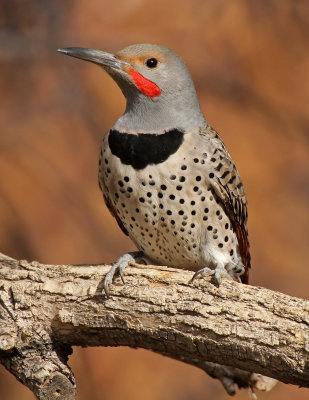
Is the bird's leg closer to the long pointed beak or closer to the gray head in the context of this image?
the gray head

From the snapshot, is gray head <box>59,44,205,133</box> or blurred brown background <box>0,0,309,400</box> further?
blurred brown background <box>0,0,309,400</box>

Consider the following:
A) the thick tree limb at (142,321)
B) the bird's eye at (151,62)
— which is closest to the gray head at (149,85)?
the bird's eye at (151,62)

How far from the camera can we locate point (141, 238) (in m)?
3.29

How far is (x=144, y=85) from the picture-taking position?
3172 millimetres

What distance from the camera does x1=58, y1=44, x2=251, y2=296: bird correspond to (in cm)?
305

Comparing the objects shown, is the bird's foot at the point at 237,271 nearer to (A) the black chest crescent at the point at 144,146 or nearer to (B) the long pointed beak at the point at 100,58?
(A) the black chest crescent at the point at 144,146

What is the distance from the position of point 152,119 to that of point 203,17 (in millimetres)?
4048

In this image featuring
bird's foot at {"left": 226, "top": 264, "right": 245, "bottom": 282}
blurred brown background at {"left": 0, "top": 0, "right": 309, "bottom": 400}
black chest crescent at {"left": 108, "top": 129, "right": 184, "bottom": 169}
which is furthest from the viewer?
blurred brown background at {"left": 0, "top": 0, "right": 309, "bottom": 400}

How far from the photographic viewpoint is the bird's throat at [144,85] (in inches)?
123

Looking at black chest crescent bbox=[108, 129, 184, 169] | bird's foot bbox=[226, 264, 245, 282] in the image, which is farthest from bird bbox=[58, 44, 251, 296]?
bird's foot bbox=[226, 264, 245, 282]

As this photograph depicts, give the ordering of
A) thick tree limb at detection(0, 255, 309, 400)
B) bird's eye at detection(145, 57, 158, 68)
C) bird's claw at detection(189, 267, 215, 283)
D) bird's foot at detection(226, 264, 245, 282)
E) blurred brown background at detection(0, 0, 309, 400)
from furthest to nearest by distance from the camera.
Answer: blurred brown background at detection(0, 0, 309, 400) < bird's foot at detection(226, 264, 245, 282) < bird's eye at detection(145, 57, 158, 68) < bird's claw at detection(189, 267, 215, 283) < thick tree limb at detection(0, 255, 309, 400)

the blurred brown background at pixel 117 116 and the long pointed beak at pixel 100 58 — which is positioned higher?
the blurred brown background at pixel 117 116

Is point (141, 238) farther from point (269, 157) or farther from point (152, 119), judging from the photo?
point (269, 157)

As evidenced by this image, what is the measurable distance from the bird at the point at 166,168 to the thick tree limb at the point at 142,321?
27 centimetres
